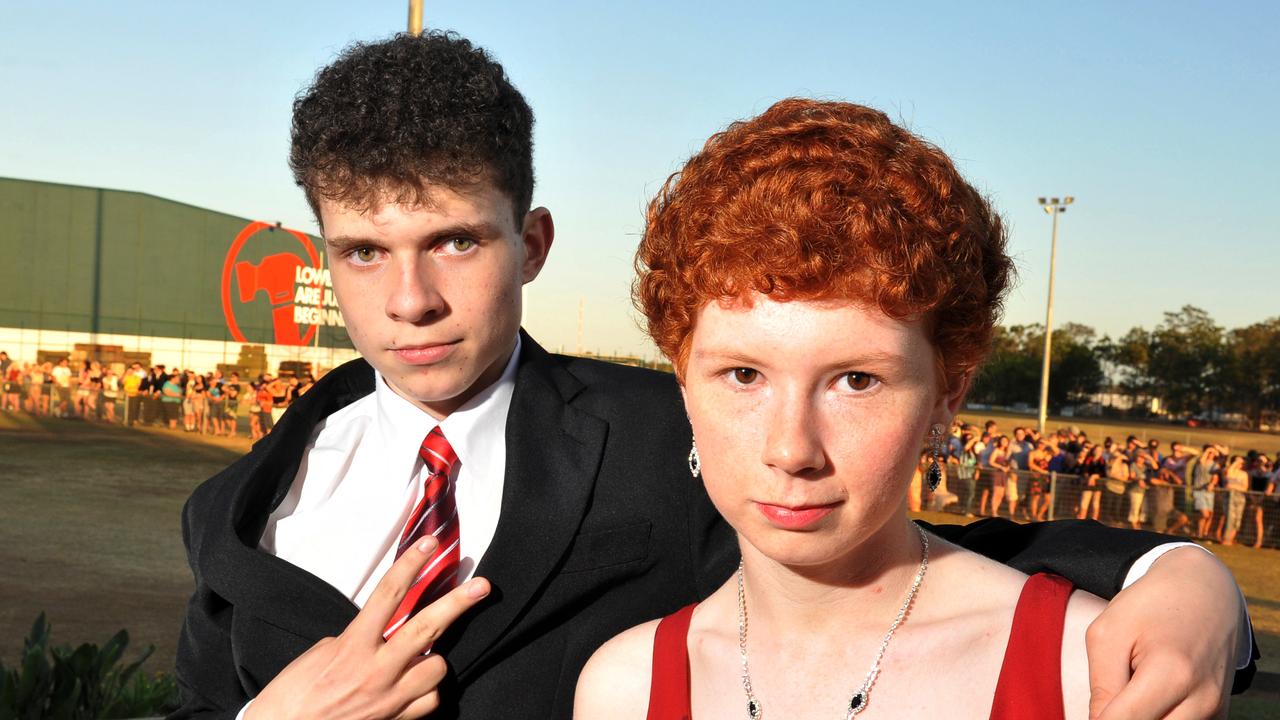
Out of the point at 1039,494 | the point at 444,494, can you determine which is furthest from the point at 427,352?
the point at 1039,494

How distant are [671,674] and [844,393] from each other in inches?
26.0

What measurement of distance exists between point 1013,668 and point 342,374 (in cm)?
Result: 181

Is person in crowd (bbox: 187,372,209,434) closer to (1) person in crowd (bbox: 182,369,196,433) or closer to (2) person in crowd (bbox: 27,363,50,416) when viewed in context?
(1) person in crowd (bbox: 182,369,196,433)

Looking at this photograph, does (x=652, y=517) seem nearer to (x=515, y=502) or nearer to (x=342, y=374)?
(x=515, y=502)

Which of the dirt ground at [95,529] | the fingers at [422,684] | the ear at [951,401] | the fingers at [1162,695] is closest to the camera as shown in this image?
the fingers at [1162,695]

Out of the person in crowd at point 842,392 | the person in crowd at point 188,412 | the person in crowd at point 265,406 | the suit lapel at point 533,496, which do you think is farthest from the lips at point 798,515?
the person in crowd at point 188,412

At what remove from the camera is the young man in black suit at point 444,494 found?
220cm

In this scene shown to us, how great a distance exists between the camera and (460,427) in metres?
2.50

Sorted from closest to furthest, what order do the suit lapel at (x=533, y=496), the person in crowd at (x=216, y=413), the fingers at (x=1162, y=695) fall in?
the fingers at (x=1162, y=695) → the suit lapel at (x=533, y=496) → the person in crowd at (x=216, y=413)

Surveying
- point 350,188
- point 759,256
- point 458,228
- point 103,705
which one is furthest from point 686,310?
point 103,705

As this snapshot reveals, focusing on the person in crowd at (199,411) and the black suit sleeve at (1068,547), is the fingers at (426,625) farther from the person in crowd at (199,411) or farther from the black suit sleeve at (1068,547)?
the person in crowd at (199,411)

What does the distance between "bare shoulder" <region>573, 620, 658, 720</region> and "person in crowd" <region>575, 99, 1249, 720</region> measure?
0.08m

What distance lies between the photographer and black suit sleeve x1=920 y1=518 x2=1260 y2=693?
6.38 feet

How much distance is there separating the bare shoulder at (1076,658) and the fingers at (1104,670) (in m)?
0.04
